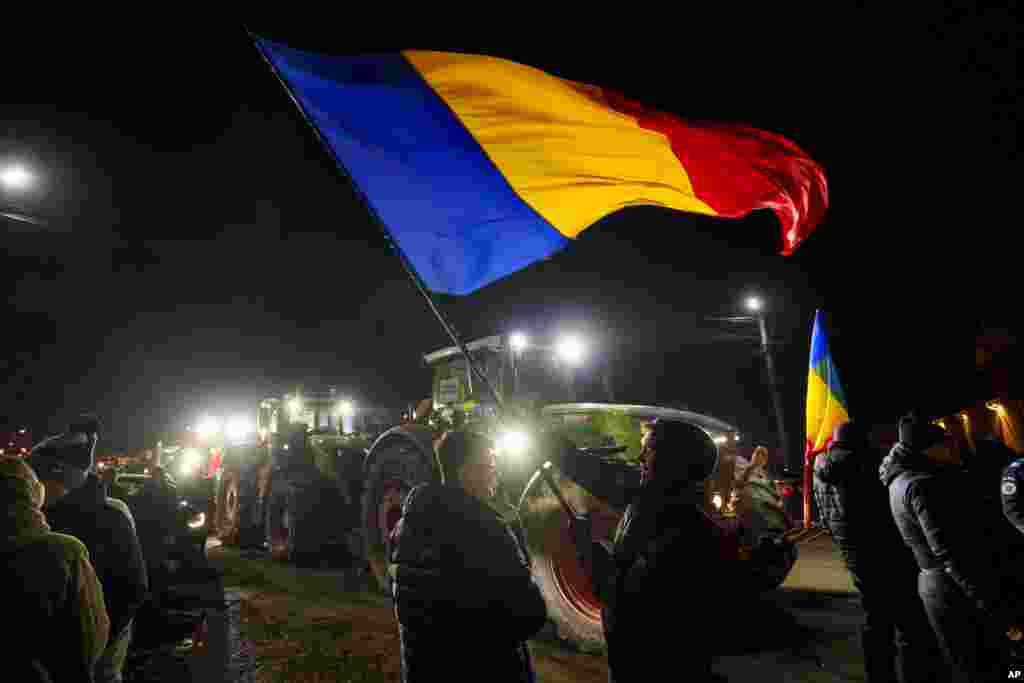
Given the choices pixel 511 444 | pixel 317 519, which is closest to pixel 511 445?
pixel 511 444

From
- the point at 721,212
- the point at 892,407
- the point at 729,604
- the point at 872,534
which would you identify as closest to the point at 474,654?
the point at 729,604

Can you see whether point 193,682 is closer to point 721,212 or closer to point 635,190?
point 635,190

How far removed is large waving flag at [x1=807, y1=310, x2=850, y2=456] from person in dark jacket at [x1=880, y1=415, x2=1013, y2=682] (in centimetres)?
357

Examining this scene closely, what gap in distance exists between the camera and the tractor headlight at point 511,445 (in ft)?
18.0

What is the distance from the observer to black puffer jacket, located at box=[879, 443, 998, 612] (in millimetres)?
2996

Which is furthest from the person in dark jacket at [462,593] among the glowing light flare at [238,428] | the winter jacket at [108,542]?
the glowing light flare at [238,428]

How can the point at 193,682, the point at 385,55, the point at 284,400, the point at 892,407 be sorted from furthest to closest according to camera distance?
the point at 892,407 < the point at 284,400 < the point at 193,682 < the point at 385,55

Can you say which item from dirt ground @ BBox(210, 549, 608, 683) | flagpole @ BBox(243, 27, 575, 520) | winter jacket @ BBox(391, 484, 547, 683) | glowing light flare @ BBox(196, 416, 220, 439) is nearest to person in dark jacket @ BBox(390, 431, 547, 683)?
winter jacket @ BBox(391, 484, 547, 683)

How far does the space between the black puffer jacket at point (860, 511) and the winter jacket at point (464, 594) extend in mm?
2979

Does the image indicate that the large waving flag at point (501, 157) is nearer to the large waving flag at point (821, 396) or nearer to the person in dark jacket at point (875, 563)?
the person in dark jacket at point (875, 563)

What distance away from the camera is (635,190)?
11.2 feet

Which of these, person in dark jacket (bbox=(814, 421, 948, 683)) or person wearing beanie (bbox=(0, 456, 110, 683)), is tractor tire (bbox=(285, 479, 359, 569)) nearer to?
person wearing beanie (bbox=(0, 456, 110, 683))

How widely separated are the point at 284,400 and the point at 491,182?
947 cm

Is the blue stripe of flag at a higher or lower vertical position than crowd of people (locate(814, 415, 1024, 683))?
higher
